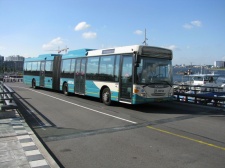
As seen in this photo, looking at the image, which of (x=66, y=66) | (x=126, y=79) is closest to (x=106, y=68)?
(x=126, y=79)

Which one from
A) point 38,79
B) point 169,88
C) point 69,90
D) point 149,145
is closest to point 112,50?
point 169,88

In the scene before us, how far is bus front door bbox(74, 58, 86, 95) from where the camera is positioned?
17.8m

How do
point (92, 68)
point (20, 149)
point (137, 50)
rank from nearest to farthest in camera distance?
point (20, 149) → point (137, 50) → point (92, 68)

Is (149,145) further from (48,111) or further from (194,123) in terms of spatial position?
(48,111)

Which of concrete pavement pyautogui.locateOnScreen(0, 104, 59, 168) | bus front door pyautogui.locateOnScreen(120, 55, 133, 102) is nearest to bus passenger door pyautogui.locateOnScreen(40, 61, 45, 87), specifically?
bus front door pyautogui.locateOnScreen(120, 55, 133, 102)

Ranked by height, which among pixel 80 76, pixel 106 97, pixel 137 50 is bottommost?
pixel 106 97

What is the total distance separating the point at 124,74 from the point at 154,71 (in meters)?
1.48

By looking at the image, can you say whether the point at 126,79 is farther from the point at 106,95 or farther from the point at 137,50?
the point at 106,95

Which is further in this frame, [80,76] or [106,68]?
[80,76]

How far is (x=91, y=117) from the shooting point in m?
11.1

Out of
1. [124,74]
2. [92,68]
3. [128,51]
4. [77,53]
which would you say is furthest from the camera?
[77,53]

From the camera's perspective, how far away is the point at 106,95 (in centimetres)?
1502

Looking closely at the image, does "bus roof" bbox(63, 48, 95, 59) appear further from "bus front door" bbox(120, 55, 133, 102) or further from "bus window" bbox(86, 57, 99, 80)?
"bus front door" bbox(120, 55, 133, 102)

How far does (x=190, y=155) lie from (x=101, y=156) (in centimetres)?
203
